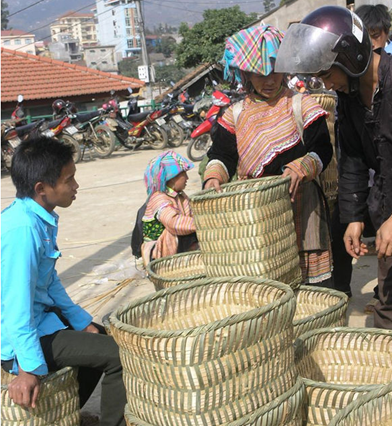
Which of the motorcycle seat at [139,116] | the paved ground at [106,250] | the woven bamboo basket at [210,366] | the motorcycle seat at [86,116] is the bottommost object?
the paved ground at [106,250]

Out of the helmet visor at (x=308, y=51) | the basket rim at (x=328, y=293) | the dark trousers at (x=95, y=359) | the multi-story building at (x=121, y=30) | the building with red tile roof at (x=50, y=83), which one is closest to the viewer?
the helmet visor at (x=308, y=51)

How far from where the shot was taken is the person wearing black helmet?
106 inches

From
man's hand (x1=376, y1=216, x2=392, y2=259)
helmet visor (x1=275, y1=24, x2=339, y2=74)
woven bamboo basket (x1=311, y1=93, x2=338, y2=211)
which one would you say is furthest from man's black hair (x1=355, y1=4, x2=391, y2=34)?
man's hand (x1=376, y1=216, x2=392, y2=259)

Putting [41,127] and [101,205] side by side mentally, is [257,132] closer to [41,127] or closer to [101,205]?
[101,205]

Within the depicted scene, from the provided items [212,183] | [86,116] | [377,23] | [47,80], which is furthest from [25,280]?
[47,80]

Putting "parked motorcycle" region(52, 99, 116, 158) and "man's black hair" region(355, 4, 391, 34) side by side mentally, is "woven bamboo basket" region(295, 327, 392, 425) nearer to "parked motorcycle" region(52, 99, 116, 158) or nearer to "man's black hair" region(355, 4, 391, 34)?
"man's black hair" region(355, 4, 391, 34)

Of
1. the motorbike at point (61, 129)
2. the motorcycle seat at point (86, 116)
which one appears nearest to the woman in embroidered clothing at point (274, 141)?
the motorbike at point (61, 129)

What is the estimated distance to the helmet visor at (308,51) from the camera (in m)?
2.67

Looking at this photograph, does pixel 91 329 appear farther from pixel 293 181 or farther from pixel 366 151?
pixel 366 151

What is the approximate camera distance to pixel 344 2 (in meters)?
19.9

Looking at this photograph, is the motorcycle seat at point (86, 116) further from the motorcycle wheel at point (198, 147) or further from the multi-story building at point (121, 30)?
the multi-story building at point (121, 30)

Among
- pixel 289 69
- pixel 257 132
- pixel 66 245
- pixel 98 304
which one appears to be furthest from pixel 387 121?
pixel 66 245

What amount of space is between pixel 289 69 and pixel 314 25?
21cm

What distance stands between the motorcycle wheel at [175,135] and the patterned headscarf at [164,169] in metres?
11.4
